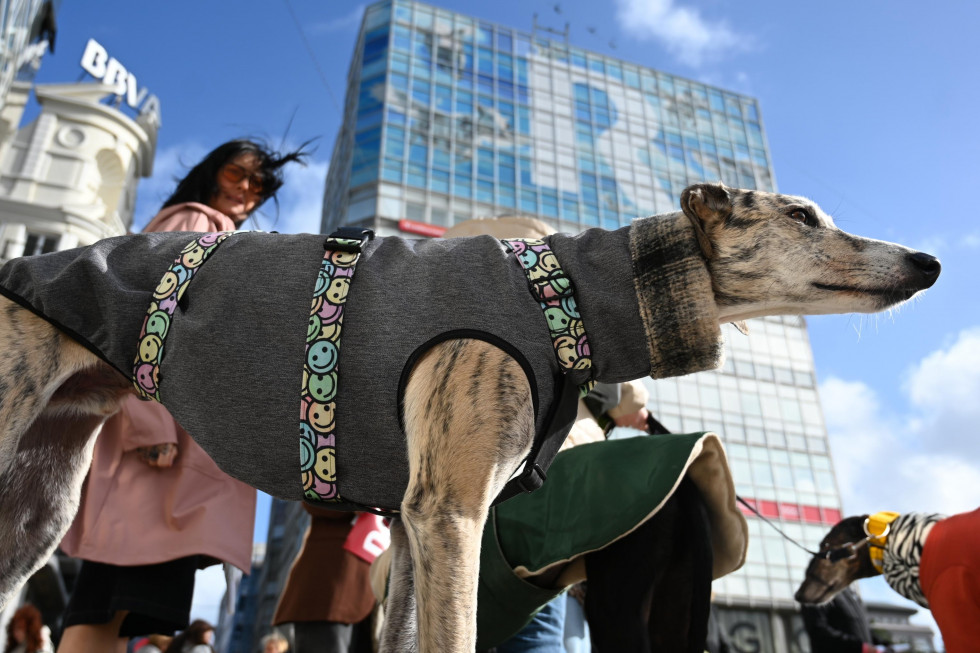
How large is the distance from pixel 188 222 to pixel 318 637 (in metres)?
2.32

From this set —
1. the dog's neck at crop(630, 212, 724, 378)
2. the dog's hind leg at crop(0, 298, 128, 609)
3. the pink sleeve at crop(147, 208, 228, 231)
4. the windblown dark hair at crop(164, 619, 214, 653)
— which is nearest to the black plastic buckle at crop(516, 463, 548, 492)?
the dog's neck at crop(630, 212, 724, 378)

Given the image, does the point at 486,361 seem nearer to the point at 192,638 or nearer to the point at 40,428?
the point at 40,428

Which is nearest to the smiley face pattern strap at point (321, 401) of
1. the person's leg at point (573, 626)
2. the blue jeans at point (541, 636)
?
the blue jeans at point (541, 636)

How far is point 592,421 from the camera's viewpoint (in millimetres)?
3732

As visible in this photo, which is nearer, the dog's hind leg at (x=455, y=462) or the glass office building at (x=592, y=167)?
the dog's hind leg at (x=455, y=462)

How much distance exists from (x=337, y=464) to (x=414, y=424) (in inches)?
11.2

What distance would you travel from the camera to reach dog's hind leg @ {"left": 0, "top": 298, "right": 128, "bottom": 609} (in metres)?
2.36

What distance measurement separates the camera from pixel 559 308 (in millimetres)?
2268

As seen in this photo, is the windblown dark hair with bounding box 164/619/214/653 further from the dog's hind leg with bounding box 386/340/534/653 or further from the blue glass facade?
the blue glass facade

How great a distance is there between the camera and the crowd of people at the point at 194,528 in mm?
3199

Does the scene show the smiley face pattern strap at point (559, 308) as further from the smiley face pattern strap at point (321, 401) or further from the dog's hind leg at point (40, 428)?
the dog's hind leg at point (40, 428)

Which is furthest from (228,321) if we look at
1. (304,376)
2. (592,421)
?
(592,421)

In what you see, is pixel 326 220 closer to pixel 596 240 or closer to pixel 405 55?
pixel 405 55

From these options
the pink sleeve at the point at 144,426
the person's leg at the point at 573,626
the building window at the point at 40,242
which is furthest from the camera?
the building window at the point at 40,242
